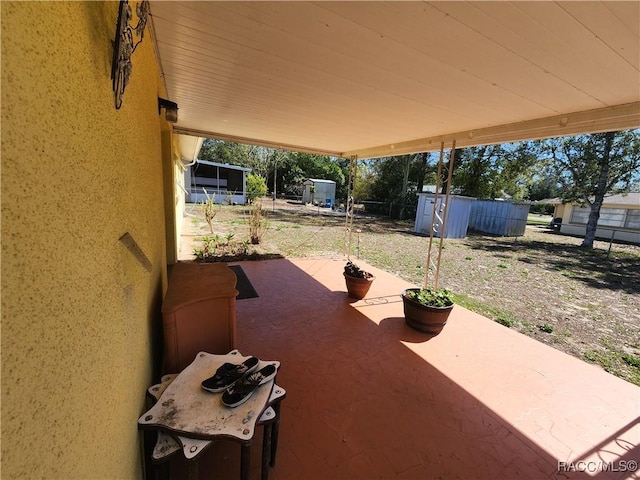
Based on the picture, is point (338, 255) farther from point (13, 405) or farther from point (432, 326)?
point (13, 405)

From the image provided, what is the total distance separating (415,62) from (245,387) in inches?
87.9

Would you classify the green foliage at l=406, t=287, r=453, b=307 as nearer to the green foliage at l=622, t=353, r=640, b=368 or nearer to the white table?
the green foliage at l=622, t=353, r=640, b=368

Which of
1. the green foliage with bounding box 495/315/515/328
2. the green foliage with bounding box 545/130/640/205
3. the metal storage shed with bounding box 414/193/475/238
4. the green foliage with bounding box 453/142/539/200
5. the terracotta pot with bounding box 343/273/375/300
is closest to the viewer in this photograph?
the green foliage with bounding box 495/315/515/328

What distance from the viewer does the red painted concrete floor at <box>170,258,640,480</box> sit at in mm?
1833

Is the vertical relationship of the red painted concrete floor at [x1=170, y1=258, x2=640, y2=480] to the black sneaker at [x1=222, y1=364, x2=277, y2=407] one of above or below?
below

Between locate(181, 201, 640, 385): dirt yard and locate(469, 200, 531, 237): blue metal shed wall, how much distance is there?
3.01 metres

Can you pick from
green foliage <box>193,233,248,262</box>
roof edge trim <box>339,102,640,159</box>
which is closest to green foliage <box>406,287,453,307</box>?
roof edge trim <box>339,102,640,159</box>

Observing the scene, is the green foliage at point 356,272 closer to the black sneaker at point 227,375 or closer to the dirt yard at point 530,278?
the dirt yard at point 530,278

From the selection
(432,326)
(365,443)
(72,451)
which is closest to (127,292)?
(72,451)

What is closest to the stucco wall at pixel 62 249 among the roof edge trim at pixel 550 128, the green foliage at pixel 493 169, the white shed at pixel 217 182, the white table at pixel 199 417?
the white table at pixel 199 417

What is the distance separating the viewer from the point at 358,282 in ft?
14.2

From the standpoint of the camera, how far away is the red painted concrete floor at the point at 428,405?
1833 mm

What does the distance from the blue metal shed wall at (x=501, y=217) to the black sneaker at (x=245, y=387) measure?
16602 millimetres

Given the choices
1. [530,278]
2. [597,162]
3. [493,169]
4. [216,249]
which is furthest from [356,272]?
[493,169]
